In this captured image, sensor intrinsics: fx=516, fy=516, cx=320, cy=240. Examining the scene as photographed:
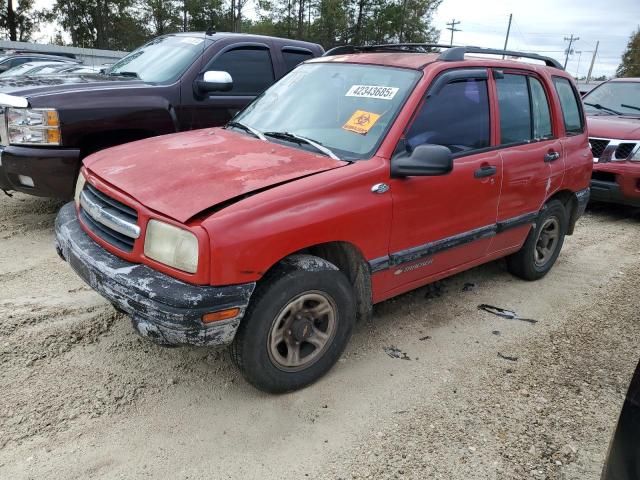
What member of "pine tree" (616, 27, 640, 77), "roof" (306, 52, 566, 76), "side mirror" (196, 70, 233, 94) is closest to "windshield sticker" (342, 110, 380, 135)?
"roof" (306, 52, 566, 76)

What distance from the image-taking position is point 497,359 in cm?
338

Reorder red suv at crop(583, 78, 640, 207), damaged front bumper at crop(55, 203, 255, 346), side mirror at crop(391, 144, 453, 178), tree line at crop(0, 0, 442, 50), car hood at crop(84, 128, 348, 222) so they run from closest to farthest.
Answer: damaged front bumper at crop(55, 203, 255, 346) → car hood at crop(84, 128, 348, 222) → side mirror at crop(391, 144, 453, 178) → red suv at crop(583, 78, 640, 207) → tree line at crop(0, 0, 442, 50)

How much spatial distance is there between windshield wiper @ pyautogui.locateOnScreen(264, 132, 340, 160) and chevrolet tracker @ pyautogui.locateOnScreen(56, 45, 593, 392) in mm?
14

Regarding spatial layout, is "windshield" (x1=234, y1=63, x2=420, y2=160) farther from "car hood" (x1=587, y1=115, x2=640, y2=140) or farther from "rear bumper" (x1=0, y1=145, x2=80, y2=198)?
"car hood" (x1=587, y1=115, x2=640, y2=140)

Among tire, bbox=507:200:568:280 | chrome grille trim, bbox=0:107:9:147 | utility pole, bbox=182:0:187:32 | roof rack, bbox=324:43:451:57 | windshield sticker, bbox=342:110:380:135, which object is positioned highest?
utility pole, bbox=182:0:187:32

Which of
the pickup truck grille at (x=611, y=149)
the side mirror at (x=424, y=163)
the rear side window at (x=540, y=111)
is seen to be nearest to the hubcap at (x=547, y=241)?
the rear side window at (x=540, y=111)

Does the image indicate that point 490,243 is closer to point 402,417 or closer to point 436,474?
point 402,417

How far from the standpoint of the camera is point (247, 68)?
586 cm

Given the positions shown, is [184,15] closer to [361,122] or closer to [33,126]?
[33,126]

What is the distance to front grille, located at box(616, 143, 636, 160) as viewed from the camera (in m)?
6.77

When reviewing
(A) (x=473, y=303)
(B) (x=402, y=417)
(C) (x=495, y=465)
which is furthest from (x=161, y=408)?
(A) (x=473, y=303)

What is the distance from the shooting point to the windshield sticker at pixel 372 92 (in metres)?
3.25

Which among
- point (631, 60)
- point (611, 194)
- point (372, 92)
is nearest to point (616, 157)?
point (611, 194)

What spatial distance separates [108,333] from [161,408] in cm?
86
